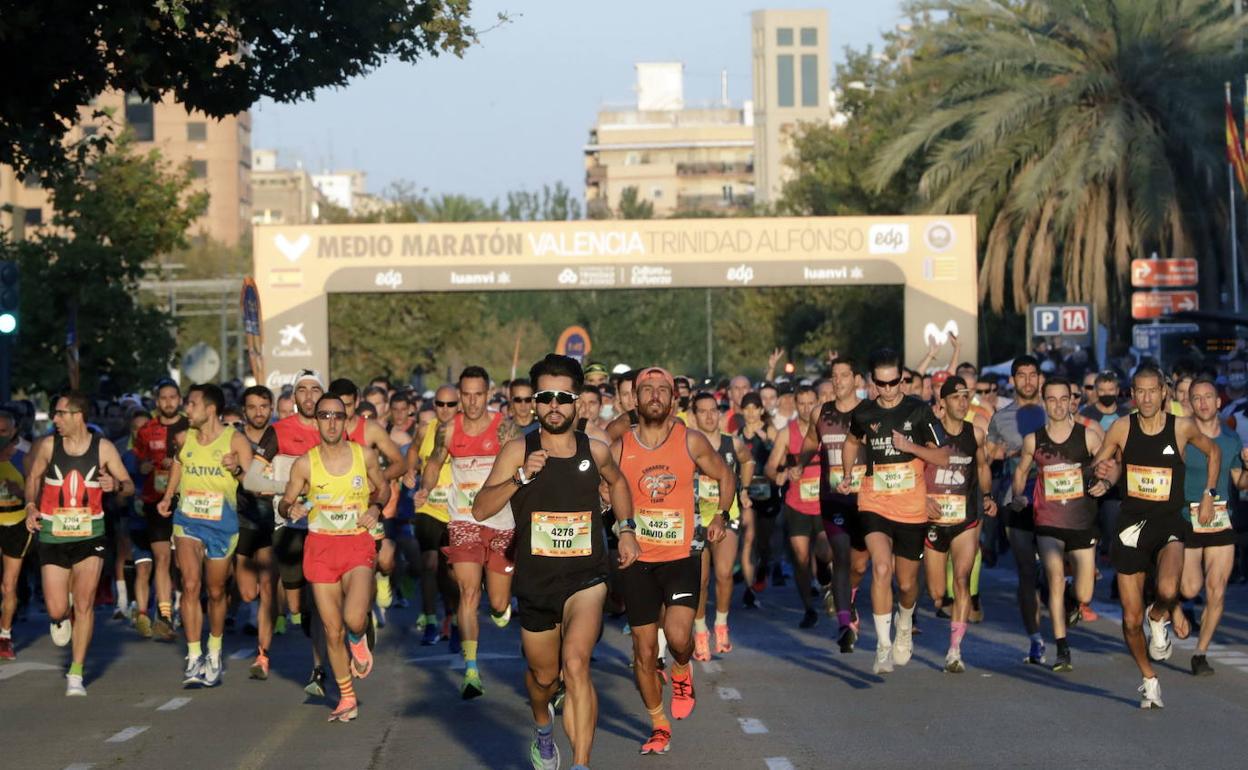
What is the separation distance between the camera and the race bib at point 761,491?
744 inches

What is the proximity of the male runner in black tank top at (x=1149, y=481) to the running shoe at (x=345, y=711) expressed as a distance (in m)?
4.46

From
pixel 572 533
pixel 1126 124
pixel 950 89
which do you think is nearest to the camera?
pixel 572 533

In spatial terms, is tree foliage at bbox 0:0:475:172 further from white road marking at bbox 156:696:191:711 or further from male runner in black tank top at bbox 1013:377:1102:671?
male runner in black tank top at bbox 1013:377:1102:671

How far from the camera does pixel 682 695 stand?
35.9 feet

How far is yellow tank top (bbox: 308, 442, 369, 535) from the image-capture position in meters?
11.7

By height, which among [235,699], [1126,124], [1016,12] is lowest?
[235,699]

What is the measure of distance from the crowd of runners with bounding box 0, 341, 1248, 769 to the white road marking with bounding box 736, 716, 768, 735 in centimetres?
43

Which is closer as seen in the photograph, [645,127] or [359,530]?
[359,530]

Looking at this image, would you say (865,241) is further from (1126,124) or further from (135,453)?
(135,453)

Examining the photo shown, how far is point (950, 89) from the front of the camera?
35.2m

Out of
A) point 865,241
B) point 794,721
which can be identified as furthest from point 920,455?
point 865,241

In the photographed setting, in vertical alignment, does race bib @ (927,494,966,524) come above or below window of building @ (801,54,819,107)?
below

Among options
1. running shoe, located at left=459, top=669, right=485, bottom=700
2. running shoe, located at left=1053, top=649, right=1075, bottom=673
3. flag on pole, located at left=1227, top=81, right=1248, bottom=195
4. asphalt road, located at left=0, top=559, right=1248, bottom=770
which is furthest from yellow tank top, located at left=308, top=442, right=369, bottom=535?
flag on pole, located at left=1227, top=81, right=1248, bottom=195

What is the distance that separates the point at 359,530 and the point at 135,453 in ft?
21.8
